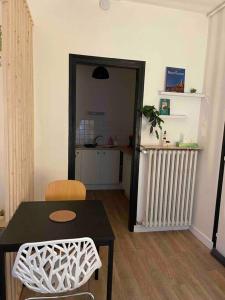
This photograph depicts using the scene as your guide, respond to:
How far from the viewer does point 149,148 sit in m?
2.95

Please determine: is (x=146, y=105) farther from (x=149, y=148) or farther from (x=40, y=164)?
(x=40, y=164)

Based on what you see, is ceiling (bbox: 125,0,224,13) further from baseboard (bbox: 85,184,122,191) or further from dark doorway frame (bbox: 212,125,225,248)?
baseboard (bbox: 85,184,122,191)


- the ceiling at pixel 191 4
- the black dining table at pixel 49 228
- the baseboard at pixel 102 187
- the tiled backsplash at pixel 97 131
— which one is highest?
the ceiling at pixel 191 4

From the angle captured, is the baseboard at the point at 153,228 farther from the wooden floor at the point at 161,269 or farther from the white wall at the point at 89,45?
the white wall at the point at 89,45

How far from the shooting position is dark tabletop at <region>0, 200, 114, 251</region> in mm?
1489

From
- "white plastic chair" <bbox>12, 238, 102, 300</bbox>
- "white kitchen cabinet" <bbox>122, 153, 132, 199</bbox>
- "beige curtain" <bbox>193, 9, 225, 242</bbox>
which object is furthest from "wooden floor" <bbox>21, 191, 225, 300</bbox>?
"white kitchen cabinet" <bbox>122, 153, 132, 199</bbox>

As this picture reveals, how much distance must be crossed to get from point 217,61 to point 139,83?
96cm

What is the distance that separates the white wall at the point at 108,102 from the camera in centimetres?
486

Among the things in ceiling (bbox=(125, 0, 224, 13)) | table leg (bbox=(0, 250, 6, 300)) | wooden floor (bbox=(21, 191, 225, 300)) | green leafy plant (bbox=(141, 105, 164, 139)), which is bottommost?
wooden floor (bbox=(21, 191, 225, 300))

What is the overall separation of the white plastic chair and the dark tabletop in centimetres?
9

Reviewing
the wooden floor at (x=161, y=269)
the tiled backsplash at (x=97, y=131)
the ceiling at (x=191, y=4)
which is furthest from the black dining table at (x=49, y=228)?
the tiled backsplash at (x=97, y=131)

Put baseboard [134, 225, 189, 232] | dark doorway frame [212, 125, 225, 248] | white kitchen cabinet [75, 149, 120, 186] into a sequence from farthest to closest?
white kitchen cabinet [75, 149, 120, 186], baseboard [134, 225, 189, 232], dark doorway frame [212, 125, 225, 248]

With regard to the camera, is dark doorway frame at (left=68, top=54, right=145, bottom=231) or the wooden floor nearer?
the wooden floor

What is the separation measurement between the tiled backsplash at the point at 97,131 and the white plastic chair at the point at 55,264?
3.53 meters
